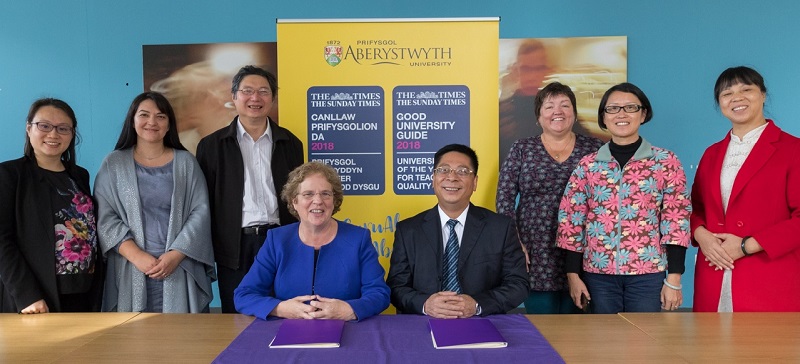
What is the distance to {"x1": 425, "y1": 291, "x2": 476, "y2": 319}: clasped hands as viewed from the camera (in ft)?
6.63

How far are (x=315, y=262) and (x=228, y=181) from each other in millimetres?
890

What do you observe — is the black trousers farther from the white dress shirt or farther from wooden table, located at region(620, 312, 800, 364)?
wooden table, located at region(620, 312, 800, 364)

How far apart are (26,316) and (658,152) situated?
252 centimetres

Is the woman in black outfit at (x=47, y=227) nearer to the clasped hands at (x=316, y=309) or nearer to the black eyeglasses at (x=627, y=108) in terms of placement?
the clasped hands at (x=316, y=309)

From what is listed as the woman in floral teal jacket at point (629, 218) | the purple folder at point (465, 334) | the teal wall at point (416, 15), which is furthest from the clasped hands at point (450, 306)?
the teal wall at point (416, 15)

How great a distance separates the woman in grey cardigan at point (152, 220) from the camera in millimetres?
2545

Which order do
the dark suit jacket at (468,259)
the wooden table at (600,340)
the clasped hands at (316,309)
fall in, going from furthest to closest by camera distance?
the dark suit jacket at (468,259), the clasped hands at (316,309), the wooden table at (600,340)

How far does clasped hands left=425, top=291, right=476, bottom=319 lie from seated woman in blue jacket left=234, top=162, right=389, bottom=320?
18cm

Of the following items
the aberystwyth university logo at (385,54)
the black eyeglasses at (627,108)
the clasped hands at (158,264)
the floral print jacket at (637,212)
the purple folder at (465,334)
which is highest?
the aberystwyth university logo at (385,54)

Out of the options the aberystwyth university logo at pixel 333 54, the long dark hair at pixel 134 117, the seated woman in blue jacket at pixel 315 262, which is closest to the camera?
the seated woman in blue jacket at pixel 315 262

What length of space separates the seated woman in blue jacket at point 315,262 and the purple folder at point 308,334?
197 millimetres

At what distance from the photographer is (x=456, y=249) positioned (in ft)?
7.61

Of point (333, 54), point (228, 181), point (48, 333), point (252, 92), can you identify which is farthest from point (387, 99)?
point (48, 333)

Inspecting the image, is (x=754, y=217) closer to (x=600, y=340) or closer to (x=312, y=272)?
(x=600, y=340)
